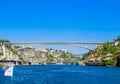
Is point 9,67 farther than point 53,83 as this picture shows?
No

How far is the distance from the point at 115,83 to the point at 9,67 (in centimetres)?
3203

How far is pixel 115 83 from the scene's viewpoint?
2854 inches

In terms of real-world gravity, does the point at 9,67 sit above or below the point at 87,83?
above

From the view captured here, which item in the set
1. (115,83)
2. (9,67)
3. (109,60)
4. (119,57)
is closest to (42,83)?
(115,83)

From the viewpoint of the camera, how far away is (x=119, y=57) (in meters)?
174

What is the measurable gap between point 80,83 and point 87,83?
127 cm

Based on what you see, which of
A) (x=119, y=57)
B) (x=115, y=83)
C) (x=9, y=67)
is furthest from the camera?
(x=119, y=57)

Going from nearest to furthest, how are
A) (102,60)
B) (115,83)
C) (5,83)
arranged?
(5,83), (115,83), (102,60)

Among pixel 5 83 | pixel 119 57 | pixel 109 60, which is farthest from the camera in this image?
pixel 109 60

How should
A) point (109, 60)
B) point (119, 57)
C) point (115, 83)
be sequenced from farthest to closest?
point (109, 60) < point (119, 57) < point (115, 83)

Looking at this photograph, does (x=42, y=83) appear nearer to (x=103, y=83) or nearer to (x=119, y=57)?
(x=103, y=83)

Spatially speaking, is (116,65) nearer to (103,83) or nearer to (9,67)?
(103,83)

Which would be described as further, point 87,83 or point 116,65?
point 116,65

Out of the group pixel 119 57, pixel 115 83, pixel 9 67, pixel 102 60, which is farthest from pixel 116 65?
pixel 9 67
